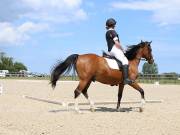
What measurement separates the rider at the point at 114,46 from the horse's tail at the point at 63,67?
982 mm

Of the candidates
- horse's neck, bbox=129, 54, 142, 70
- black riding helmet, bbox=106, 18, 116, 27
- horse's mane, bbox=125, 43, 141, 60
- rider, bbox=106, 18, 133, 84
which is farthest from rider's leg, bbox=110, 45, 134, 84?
horse's mane, bbox=125, 43, 141, 60

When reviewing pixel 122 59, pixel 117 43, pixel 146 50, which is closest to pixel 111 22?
pixel 117 43

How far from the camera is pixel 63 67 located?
12859 millimetres

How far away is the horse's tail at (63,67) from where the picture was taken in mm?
12636

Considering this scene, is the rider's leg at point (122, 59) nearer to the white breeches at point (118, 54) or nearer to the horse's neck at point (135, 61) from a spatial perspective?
the white breeches at point (118, 54)

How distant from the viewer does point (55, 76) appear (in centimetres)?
1300

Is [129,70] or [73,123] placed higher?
[129,70]

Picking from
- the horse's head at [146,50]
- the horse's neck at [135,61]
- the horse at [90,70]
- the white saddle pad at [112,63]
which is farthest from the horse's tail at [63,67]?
the horse's head at [146,50]

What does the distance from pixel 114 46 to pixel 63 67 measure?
1513 millimetres

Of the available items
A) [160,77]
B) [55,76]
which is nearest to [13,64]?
[160,77]

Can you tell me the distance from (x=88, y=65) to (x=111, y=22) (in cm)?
139

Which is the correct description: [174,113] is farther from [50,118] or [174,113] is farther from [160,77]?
[160,77]

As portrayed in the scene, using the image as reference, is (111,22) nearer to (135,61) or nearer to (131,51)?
(131,51)

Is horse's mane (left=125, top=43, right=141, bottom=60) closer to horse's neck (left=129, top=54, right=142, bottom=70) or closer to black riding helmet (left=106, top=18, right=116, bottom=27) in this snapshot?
horse's neck (left=129, top=54, right=142, bottom=70)
